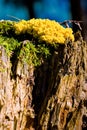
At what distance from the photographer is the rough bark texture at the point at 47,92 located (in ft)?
6.84

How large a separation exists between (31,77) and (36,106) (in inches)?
6.0

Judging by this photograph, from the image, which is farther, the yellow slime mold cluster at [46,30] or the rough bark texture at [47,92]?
the yellow slime mold cluster at [46,30]

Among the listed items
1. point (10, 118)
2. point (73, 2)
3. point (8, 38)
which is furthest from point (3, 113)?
point (73, 2)

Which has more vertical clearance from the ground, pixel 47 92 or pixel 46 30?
pixel 46 30

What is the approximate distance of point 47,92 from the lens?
7.13 ft

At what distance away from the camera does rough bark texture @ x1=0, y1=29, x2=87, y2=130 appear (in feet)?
6.84

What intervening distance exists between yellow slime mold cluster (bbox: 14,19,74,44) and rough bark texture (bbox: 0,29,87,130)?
0.11 m

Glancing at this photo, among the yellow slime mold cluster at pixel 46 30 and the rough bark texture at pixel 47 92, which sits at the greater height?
the yellow slime mold cluster at pixel 46 30

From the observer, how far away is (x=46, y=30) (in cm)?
239

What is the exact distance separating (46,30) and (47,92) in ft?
1.30

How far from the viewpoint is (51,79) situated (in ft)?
7.21

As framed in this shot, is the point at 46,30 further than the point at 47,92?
Yes

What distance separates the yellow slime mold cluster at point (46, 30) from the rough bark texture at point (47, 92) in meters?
0.11

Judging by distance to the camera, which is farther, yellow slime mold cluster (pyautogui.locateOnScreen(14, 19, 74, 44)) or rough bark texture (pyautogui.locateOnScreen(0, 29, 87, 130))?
yellow slime mold cluster (pyautogui.locateOnScreen(14, 19, 74, 44))
